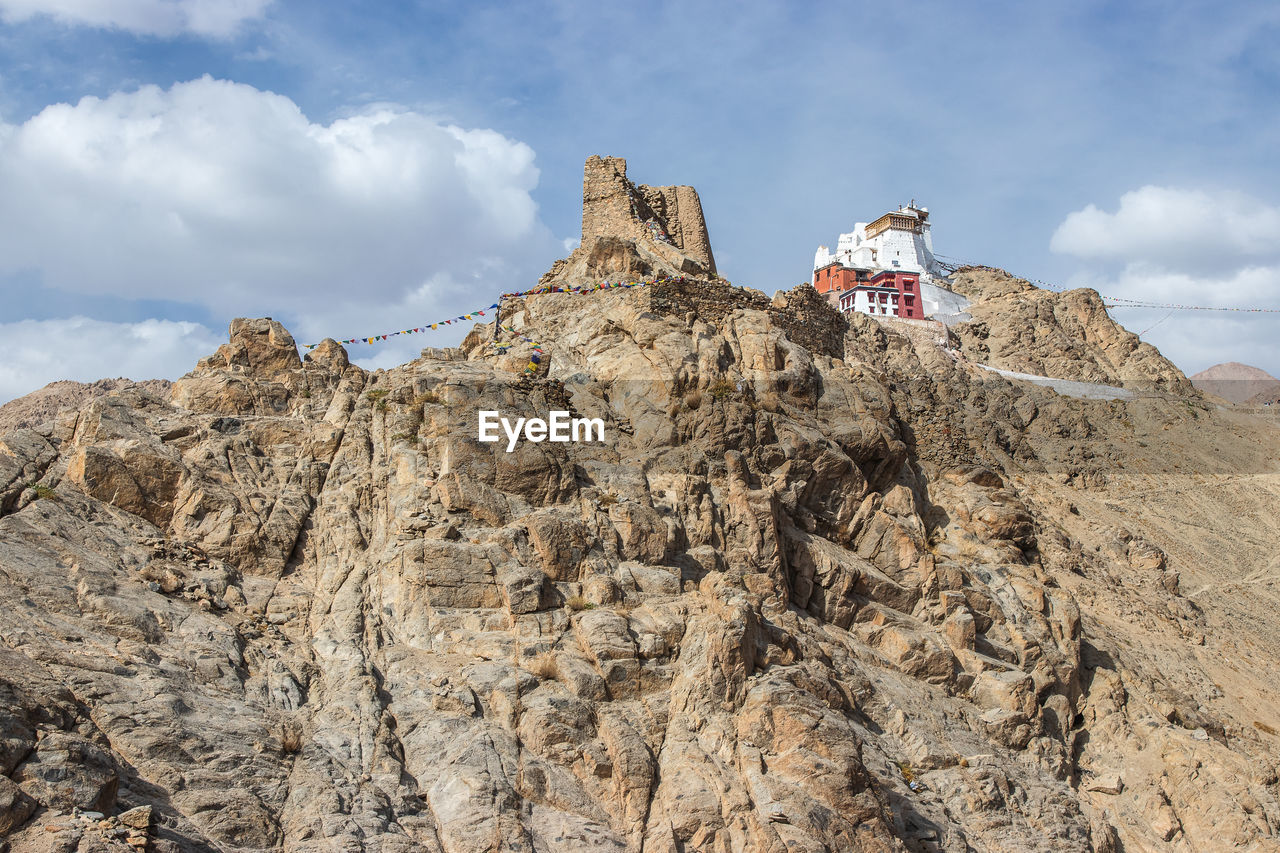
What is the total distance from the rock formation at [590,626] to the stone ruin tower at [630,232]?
227 centimetres

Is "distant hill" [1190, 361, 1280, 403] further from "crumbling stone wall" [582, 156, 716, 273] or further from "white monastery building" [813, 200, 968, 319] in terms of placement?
"crumbling stone wall" [582, 156, 716, 273]

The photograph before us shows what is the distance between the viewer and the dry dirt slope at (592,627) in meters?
13.4

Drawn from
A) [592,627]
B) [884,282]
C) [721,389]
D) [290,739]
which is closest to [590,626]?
[592,627]

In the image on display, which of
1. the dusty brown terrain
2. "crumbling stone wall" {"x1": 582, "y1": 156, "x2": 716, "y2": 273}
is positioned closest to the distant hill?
"crumbling stone wall" {"x1": 582, "y1": 156, "x2": 716, "y2": 273}

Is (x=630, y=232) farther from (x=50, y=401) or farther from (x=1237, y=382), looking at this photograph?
(x=1237, y=382)

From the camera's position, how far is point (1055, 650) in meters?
22.7

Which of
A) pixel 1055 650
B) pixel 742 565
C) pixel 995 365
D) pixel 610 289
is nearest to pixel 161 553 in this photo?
pixel 742 565

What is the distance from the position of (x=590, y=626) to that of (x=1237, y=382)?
3452 inches

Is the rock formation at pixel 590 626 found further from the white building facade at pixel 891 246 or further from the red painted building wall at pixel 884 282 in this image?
the white building facade at pixel 891 246

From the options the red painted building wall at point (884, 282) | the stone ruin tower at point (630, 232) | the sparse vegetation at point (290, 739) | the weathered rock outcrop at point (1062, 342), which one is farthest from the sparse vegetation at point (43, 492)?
the red painted building wall at point (884, 282)

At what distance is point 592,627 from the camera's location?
1636cm

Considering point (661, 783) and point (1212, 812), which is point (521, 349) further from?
point (1212, 812)

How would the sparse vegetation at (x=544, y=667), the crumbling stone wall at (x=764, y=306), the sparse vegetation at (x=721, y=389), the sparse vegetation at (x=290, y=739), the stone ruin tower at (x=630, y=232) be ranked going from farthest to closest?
the stone ruin tower at (x=630, y=232) → the crumbling stone wall at (x=764, y=306) → the sparse vegetation at (x=721, y=389) → the sparse vegetation at (x=544, y=667) → the sparse vegetation at (x=290, y=739)

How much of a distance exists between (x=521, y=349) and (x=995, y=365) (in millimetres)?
37262
